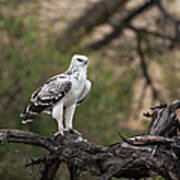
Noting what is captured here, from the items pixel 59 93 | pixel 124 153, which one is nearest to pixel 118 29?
pixel 59 93

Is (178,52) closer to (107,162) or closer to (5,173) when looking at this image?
(5,173)

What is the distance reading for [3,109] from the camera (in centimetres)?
560

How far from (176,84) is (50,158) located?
4.46 meters

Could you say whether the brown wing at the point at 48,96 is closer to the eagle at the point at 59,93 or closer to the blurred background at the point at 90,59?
the eagle at the point at 59,93

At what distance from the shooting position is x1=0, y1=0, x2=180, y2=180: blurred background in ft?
18.1

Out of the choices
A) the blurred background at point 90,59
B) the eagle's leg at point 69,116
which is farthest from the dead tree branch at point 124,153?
the blurred background at point 90,59

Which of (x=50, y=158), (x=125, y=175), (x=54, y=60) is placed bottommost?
(x=125, y=175)

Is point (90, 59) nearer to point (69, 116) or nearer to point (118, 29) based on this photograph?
point (118, 29)

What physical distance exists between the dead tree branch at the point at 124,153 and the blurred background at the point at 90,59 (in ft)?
5.92

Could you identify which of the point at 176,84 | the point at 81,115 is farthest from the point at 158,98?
the point at 81,115

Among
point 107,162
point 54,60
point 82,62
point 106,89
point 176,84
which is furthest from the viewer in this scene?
point 176,84

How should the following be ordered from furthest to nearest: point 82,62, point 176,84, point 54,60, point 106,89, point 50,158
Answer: point 176,84 → point 106,89 → point 54,60 → point 82,62 → point 50,158

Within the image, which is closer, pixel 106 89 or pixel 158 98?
pixel 106 89

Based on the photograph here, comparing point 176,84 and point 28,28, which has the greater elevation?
point 28,28
